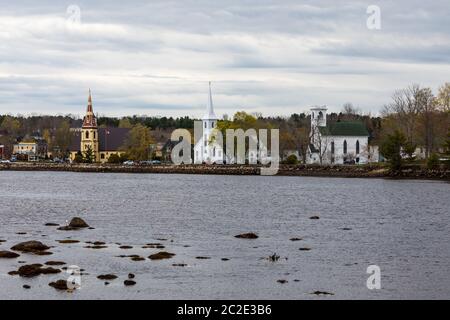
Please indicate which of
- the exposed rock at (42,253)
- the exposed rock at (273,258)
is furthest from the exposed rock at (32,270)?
the exposed rock at (273,258)

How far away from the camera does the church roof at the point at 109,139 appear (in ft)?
602

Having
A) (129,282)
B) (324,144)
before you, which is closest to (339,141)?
(324,144)

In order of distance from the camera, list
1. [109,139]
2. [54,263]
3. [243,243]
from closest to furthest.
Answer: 1. [54,263]
2. [243,243]
3. [109,139]

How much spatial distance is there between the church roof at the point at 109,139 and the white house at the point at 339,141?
4761 cm

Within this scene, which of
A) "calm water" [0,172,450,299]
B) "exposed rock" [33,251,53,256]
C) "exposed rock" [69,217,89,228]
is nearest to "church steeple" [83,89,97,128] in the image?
"calm water" [0,172,450,299]

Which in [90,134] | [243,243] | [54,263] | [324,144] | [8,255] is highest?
[90,134]

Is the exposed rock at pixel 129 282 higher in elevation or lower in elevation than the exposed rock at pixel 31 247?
lower

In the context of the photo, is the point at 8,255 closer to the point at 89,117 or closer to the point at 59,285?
the point at 59,285

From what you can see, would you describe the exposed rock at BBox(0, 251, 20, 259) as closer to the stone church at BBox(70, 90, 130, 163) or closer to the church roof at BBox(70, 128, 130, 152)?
the stone church at BBox(70, 90, 130, 163)

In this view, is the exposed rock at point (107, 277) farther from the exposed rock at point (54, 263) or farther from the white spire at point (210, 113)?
the white spire at point (210, 113)

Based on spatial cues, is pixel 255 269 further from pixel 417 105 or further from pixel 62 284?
pixel 417 105

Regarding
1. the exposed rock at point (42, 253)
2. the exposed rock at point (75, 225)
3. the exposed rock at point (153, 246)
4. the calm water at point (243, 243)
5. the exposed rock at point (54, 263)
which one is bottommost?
the calm water at point (243, 243)

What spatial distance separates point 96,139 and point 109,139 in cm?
400

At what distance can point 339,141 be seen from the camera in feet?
520
